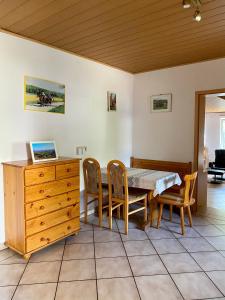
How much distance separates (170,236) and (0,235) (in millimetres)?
2034

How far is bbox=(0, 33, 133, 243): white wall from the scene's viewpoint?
2588 mm

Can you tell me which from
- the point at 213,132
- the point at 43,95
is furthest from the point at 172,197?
the point at 213,132

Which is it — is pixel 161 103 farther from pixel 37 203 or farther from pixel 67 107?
pixel 37 203

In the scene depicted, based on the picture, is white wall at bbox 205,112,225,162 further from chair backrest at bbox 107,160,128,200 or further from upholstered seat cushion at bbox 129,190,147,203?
chair backrest at bbox 107,160,128,200

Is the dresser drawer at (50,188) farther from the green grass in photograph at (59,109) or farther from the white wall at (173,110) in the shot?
the white wall at (173,110)

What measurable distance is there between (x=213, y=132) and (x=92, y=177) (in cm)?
607

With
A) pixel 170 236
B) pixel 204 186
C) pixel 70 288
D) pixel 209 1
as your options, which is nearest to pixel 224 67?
pixel 209 1

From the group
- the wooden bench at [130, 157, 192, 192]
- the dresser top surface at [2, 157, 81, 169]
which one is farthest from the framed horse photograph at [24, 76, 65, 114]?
the wooden bench at [130, 157, 192, 192]

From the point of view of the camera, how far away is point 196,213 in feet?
12.5

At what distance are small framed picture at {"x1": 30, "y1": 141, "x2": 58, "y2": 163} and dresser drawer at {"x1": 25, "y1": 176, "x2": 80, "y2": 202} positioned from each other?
1.02ft

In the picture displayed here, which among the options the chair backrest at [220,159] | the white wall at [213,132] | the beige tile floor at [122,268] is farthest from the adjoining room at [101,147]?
the white wall at [213,132]

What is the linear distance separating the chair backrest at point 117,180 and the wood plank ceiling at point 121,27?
1.53 meters

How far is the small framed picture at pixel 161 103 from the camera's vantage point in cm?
407

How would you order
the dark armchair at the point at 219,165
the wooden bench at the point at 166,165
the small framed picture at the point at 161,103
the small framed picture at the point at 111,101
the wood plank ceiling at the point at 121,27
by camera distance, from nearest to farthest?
the wood plank ceiling at the point at 121,27 → the wooden bench at the point at 166,165 → the small framed picture at the point at 111,101 → the small framed picture at the point at 161,103 → the dark armchair at the point at 219,165
